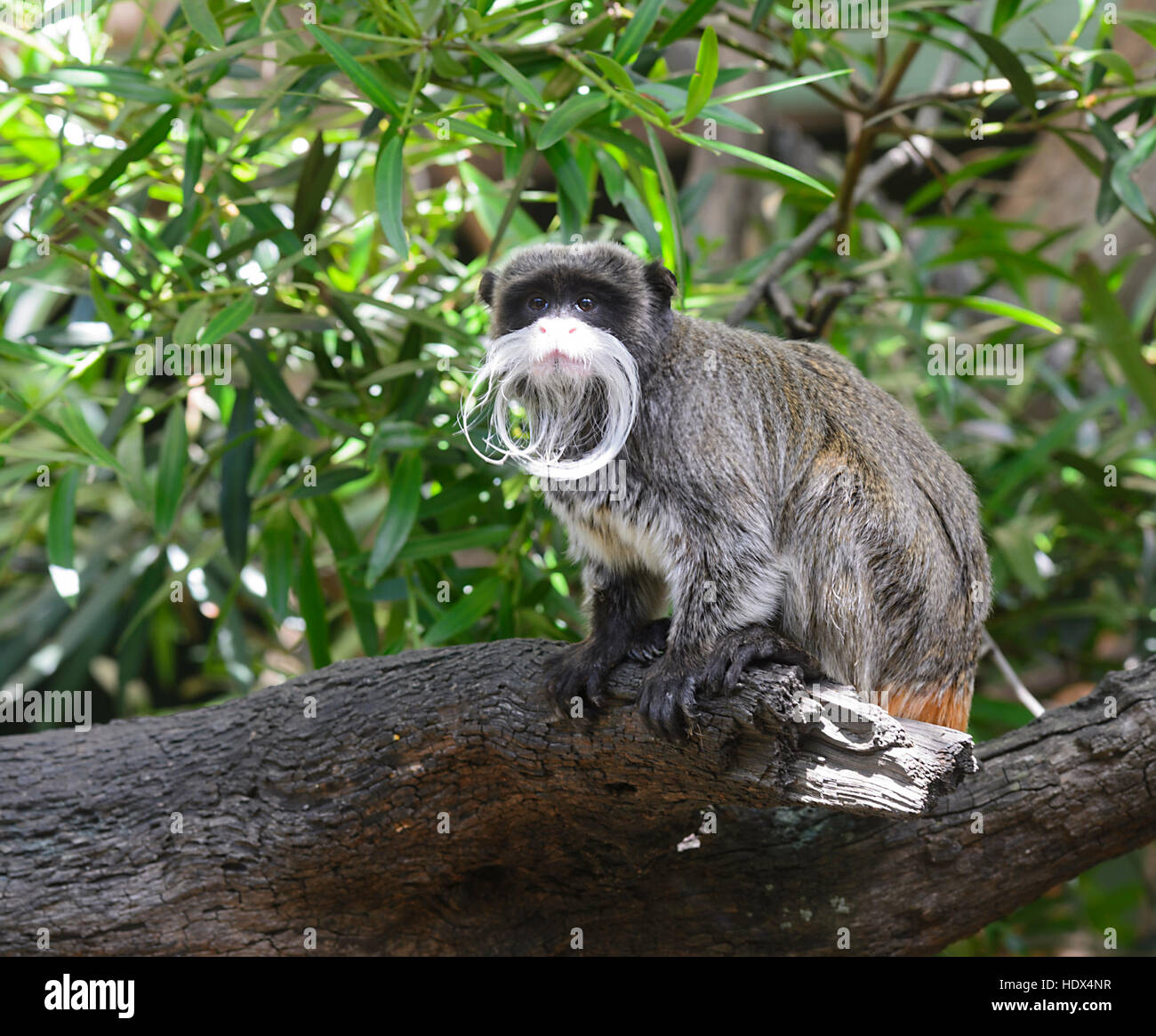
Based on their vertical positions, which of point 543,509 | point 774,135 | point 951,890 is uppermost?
point 774,135

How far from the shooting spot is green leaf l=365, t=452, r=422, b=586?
11.1 ft

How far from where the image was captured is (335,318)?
387 centimetres

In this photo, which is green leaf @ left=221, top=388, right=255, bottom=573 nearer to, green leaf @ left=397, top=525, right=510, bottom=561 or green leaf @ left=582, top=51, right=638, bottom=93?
green leaf @ left=397, top=525, right=510, bottom=561

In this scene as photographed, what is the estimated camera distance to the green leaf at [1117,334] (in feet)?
14.4

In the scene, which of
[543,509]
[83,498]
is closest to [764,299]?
[543,509]

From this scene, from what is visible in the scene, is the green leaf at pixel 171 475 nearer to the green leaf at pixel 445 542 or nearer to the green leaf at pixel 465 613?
the green leaf at pixel 445 542

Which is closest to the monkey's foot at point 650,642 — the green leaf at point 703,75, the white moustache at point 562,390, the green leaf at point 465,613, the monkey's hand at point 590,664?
the monkey's hand at point 590,664

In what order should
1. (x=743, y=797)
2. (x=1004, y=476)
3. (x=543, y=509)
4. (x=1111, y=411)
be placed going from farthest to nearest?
1. (x=1111, y=411)
2. (x=1004, y=476)
3. (x=543, y=509)
4. (x=743, y=797)

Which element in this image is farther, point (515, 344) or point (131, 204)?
point (131, 204)

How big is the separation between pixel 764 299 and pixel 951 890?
7.38ft

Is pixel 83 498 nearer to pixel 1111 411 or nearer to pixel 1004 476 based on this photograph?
pixel 1004 476

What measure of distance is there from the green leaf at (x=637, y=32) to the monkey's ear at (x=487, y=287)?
64 centimetres

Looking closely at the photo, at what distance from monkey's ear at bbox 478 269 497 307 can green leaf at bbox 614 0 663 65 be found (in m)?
0.64

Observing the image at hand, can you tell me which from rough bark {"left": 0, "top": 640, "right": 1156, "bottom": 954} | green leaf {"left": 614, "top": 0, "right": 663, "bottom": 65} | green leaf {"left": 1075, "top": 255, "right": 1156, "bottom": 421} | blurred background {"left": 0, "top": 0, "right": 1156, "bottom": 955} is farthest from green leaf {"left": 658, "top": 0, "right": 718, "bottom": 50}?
green leaf {"left": 1075, "top": 255, "right": 1156, "bottom": 421}
